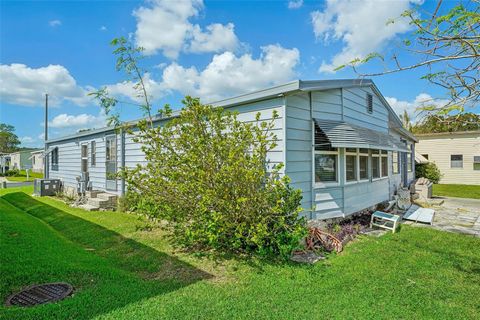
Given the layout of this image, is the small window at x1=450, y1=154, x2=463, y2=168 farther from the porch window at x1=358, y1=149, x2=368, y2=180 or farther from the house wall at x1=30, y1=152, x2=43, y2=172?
the house wall at x1=30, y1=152, x2=43, y2=172

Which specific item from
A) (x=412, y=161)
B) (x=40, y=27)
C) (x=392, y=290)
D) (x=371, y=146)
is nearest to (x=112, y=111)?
(x=40, y=27)

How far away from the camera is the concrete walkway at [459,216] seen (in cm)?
781

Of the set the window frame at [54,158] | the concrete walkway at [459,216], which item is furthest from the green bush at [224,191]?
the window frame at [54,158]

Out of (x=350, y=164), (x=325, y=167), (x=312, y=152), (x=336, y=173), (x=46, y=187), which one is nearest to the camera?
(x=312, y=152)

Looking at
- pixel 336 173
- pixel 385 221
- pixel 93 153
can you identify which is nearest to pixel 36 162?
pixel 93 153

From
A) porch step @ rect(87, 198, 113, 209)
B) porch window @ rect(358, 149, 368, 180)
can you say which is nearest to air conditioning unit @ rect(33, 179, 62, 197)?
porch step @ rect(87, 198, 113, 209)

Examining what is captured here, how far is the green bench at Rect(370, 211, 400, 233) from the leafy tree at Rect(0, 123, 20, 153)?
78.6 meters

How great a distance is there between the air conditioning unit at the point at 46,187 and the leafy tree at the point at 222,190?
11152mm

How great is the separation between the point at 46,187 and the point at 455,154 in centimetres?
2715

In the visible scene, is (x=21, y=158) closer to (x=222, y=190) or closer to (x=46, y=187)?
(x=46, y=187)

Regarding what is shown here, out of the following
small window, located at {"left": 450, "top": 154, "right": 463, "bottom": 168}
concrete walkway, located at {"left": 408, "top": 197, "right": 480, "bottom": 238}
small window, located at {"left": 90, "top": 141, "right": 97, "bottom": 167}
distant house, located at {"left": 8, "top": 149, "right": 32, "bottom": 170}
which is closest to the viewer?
concrete walkway, located at {"left": 408, "top": 197, "right": 480, "bottom": 238}

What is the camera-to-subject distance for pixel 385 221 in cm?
789

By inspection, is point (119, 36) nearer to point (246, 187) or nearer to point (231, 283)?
point (246, 187)

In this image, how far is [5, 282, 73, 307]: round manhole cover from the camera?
3336 millimetres
